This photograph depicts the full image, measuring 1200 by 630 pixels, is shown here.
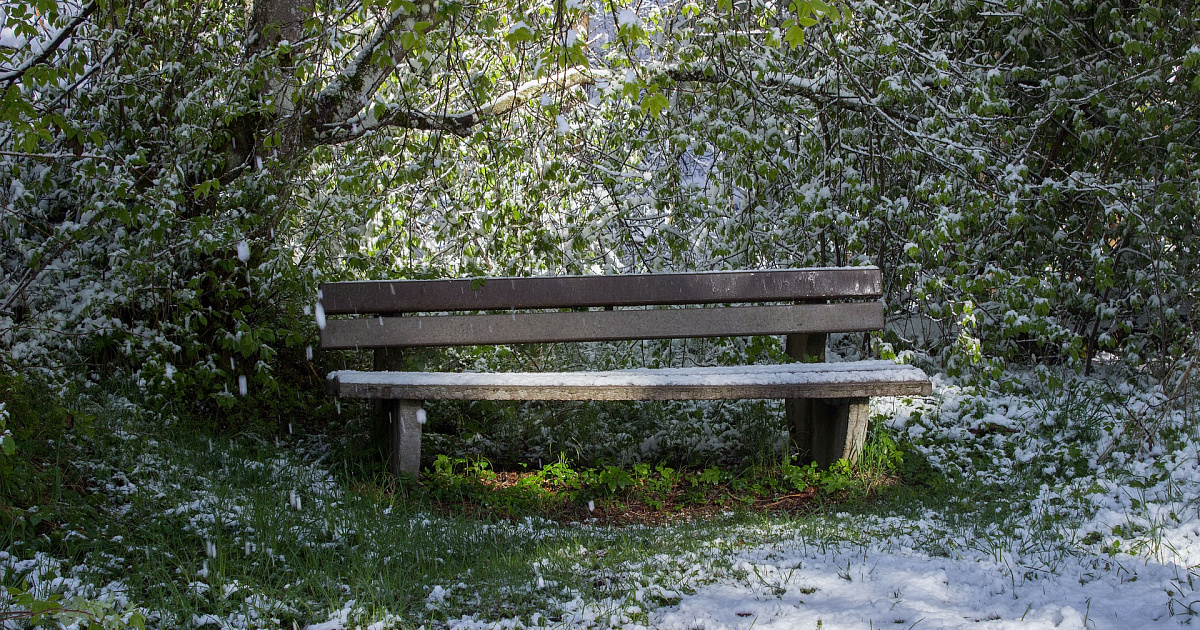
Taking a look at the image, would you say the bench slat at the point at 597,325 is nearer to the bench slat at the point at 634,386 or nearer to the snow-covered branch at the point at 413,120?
the bench slat at the point at 634,386

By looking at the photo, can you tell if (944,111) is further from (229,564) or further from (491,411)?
(229,564)

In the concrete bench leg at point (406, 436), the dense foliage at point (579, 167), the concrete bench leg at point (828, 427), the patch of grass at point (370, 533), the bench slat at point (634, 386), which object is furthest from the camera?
the dense foliage at point (579, 167)

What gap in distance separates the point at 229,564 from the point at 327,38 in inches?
97.0

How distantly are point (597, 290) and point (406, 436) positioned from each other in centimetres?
105

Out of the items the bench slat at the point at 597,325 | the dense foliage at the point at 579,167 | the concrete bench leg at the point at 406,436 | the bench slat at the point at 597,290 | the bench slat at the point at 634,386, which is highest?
the dense foliage at the point at 579,167

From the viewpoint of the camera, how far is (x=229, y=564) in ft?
8.08

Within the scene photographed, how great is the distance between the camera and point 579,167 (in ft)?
14.8

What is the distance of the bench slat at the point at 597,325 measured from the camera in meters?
3.80

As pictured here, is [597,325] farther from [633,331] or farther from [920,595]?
[920,595]

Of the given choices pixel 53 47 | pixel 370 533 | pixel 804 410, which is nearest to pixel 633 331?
pixel 804 410

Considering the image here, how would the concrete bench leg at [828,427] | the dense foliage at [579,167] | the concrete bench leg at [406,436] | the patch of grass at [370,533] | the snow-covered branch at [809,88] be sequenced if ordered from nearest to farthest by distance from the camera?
the patch of grass at [370,533] < the concrete bench leg at [406,436] < the concrete bench leg at [828,427] < the dense foliage at [579,167] < the snow-covered branch at [809,88]

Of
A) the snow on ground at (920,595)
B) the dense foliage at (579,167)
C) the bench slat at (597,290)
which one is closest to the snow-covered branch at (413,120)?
the dense foliage at (579,167)

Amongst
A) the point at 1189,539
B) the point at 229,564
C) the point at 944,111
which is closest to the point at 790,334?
the point at 944,111

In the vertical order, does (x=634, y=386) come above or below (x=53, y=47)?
below
